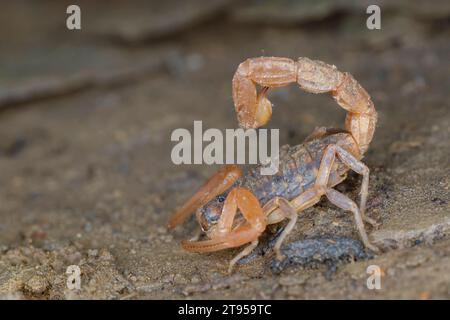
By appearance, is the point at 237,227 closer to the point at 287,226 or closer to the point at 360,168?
the point at 287,226

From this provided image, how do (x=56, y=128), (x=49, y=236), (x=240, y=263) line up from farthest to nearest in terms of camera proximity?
(x=56, y=128)
(x=49, y=236)
(x=240, y=263)

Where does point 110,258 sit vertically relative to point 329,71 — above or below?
below

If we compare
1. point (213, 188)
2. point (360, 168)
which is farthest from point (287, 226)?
point (213, 188)
